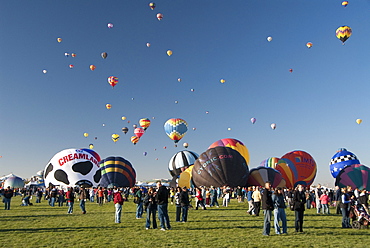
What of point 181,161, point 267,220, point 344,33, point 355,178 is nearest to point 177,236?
point 267,220

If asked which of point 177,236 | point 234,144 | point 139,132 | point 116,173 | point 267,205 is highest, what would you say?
point 139,132

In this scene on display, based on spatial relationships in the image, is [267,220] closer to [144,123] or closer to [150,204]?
[150,204]

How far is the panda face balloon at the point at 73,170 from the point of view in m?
35.8

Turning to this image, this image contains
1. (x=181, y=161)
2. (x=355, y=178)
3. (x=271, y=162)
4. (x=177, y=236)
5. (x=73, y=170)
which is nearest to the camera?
(x=177, y=236)

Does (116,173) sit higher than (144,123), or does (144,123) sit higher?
(144,123)

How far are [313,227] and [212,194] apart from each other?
10560mm

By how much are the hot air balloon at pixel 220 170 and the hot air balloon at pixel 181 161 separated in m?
19.2

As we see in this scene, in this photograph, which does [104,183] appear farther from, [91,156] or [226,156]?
[226,156]

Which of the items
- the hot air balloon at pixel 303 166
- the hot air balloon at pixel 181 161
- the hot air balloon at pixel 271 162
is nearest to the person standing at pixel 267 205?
the hot air balloon at pixel 303 166

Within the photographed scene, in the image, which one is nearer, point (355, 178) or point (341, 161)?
point (355, 178)

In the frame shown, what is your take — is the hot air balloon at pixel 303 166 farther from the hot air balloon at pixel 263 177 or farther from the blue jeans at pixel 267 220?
the blue jeans at pixel 267 220

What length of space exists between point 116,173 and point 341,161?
100ft

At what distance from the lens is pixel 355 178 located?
31.1 metres

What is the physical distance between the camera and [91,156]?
3878 cm
